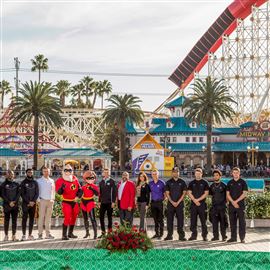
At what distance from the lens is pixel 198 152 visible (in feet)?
206

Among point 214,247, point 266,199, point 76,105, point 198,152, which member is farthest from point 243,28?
point 214,247

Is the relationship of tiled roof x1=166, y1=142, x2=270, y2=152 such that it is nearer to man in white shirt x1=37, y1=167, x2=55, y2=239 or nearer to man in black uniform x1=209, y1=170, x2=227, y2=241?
man in black uniform x1=209, y1=170, x2=227, y2=241

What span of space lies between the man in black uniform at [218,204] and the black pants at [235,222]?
0.19 meters

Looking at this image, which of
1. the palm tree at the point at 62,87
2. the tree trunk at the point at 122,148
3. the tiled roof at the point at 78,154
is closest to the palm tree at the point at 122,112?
the tree trunk at the point at 122,148

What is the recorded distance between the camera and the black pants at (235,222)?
1409 centimetres

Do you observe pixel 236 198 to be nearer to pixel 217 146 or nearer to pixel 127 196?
pixel 127 196

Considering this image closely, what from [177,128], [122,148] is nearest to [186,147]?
[177,128]

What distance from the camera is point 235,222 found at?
14.3 m

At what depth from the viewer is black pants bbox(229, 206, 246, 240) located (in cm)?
1409

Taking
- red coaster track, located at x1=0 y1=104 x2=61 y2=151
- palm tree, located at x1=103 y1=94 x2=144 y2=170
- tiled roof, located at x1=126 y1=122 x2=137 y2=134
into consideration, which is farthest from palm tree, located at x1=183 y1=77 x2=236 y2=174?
tiled roof, located at x1=126 y1=122 x2=137 y2=134

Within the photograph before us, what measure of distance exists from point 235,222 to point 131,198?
2.55 metres

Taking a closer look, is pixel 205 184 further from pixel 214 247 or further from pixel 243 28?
pixel 243 28

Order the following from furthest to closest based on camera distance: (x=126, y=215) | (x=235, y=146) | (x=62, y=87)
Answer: (x=62, y=87) < (x=235, y=146) < (x=126, y=215)

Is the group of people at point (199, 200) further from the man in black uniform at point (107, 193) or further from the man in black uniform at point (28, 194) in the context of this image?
the man in black uniform at point (28, 194)
